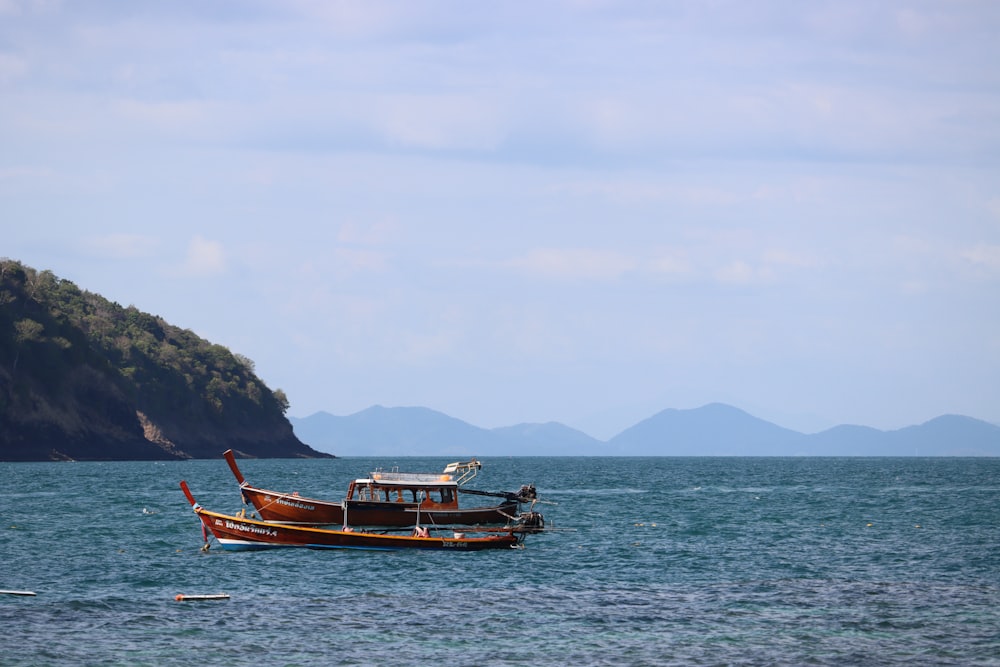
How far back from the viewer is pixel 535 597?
45562 mm

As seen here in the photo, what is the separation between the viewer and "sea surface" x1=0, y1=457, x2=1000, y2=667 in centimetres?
3531

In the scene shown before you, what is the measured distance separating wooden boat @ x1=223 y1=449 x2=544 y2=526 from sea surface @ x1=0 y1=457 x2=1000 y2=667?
4.44 m

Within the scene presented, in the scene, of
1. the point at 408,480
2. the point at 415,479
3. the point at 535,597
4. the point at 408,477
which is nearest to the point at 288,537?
the point at 408,480

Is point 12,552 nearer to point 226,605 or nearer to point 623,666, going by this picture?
point 226,605

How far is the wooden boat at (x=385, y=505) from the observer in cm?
6381

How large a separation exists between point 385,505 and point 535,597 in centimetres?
2049

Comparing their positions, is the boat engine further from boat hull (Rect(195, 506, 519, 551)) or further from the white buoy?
the white buoy

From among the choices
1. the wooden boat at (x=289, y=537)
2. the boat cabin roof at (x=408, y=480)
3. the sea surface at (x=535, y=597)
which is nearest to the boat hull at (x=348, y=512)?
the boat cabin roof at (x=408, y=480)

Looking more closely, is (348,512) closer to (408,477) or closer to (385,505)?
(385,505)

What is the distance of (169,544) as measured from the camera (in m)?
62.8

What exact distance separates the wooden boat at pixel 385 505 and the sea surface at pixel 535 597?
444 centimetres

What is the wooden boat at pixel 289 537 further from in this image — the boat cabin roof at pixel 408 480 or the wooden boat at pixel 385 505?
the boat cabin roof at pixel 408 480

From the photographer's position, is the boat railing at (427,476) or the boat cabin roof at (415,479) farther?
the boat railing at (427,476)

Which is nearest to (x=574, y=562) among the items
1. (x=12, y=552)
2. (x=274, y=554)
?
(x=274, y=554)
